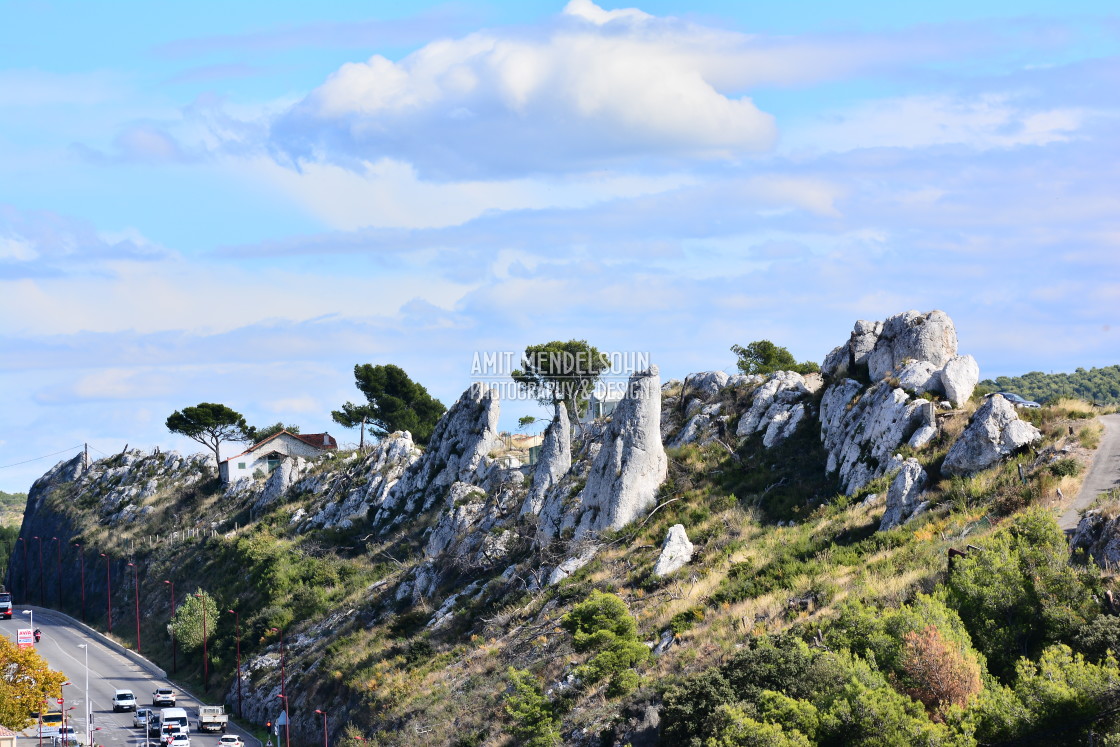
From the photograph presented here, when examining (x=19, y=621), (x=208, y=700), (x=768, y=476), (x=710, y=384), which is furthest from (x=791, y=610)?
(x=19, y=621)

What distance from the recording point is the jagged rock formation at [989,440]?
47375 millimetres

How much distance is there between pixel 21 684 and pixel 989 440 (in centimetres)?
5523

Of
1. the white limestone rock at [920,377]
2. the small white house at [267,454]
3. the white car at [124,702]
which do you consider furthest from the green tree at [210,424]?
the white limestone rock at [920,377]

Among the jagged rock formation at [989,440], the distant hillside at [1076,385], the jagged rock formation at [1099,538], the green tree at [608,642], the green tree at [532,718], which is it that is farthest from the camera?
the distant hillside at [1076,385]

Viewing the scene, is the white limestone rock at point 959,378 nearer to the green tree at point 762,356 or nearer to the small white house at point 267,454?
the green tree at point 762,356

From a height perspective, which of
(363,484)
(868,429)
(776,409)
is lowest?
(363,484)

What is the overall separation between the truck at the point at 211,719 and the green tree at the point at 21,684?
343 inches

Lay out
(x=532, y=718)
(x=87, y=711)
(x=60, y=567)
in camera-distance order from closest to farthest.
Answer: (x=532, y=718) → (x=87, y=711) → (x=60, y=567)

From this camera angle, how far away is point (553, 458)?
70.4 m

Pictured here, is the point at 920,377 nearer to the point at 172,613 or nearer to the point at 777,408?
the point at 777,408

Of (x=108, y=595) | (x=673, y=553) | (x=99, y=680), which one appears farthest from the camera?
(x=108, y=595)

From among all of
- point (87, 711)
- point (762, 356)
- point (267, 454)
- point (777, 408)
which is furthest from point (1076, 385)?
point (87, 711)

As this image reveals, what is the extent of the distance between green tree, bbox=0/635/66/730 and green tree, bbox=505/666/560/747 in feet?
127

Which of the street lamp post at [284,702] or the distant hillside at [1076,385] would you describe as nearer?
the street lamp post at [284,702]
